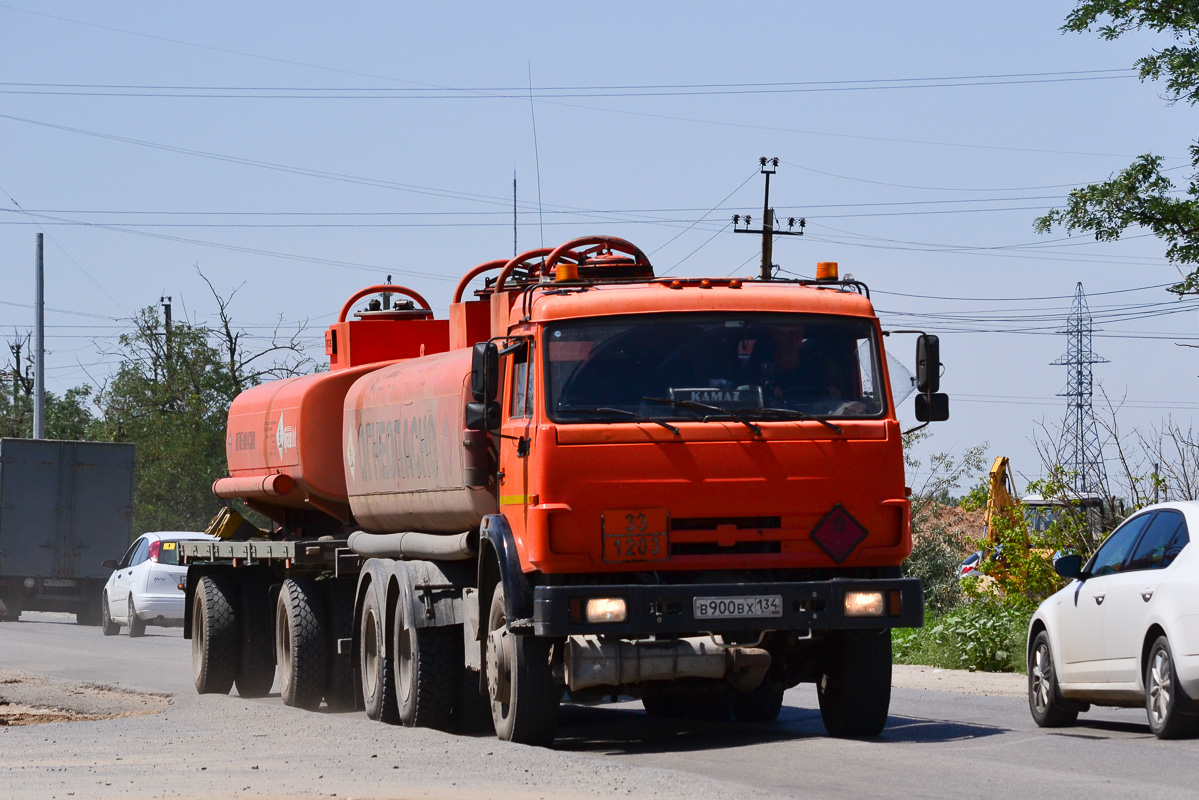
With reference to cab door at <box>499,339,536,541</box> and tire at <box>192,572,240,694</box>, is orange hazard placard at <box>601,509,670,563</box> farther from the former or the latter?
tire at <box>192,572,240,694</box>

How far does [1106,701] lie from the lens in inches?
482

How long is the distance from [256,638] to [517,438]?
8173 mm

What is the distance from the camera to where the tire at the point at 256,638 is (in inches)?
737

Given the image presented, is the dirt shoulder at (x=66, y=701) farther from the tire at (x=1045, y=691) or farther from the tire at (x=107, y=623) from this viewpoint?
the tire at (x=107, y=623)

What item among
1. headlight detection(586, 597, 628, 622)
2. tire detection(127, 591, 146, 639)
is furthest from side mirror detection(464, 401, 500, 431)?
tire detection(127, 591, 146, 639)

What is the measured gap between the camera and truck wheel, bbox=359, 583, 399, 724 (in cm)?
1427

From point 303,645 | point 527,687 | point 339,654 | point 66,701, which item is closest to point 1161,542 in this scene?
point 527,687

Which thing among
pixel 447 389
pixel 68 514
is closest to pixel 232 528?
pixel 447 389

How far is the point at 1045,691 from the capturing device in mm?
13031

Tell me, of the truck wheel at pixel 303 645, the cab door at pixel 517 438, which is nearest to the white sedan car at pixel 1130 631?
the cab door at pixel 517 438

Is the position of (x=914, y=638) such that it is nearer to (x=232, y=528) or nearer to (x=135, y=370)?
(x=232, y=528)

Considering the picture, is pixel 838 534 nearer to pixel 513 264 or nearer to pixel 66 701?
pixel 513 264

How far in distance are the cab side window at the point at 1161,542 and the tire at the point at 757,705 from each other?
3.04 meters

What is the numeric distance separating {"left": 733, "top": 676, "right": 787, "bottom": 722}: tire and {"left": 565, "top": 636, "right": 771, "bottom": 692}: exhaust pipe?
2433 mm
